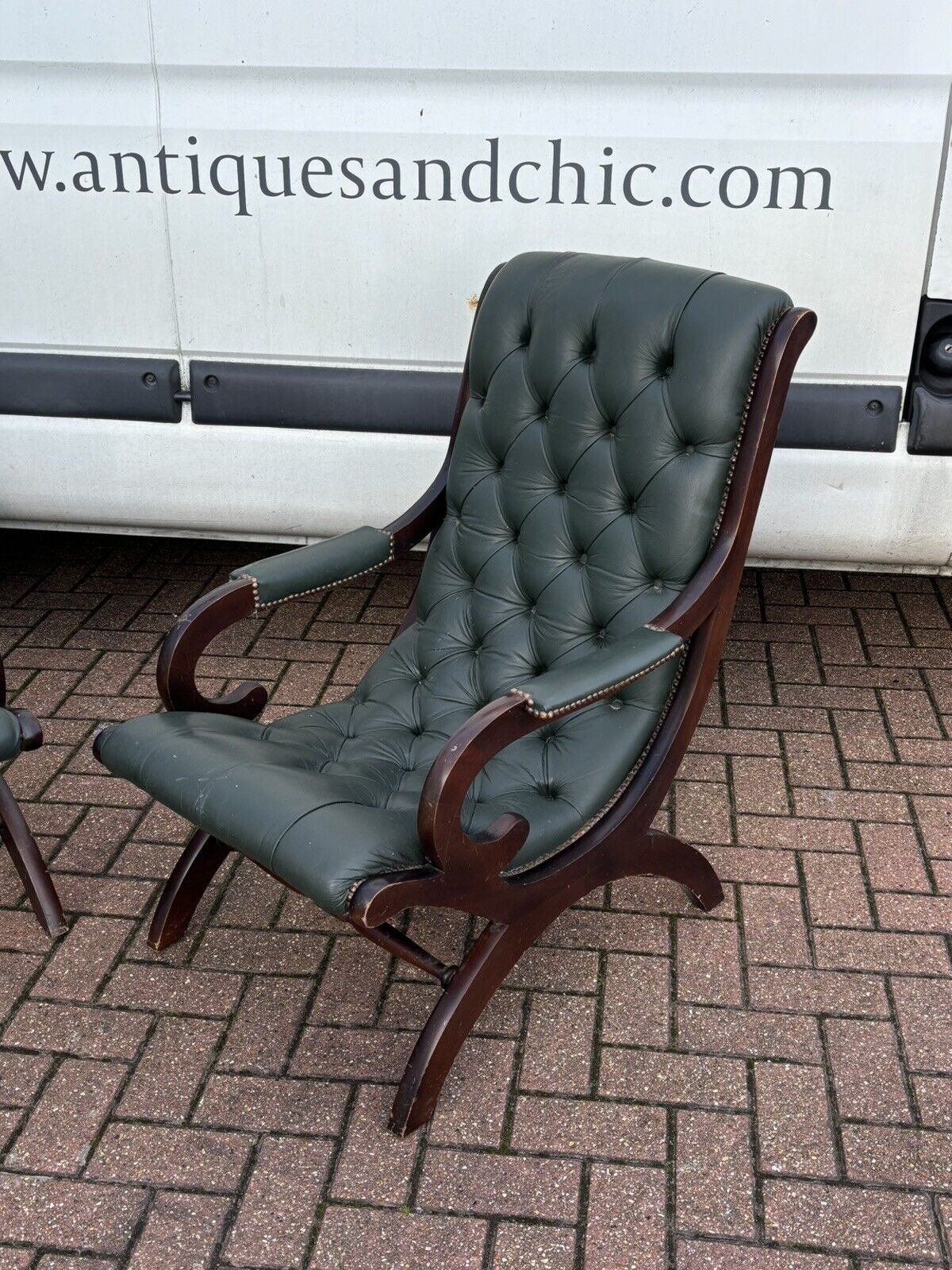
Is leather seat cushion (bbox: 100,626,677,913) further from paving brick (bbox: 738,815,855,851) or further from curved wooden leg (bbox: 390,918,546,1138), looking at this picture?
paving brick (bbox: 738,815,855,851)

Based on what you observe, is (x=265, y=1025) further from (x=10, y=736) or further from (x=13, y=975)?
(x=10, y=736)

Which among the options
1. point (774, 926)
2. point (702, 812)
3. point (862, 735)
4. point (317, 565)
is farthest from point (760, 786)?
point (317, 565)

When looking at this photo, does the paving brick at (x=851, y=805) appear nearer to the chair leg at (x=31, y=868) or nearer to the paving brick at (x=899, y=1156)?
the paving brick at (x=899, y=1156)

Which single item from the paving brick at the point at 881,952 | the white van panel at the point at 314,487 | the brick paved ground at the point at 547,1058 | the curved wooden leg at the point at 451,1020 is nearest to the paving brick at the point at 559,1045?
the brick paved ground at the point at 547,1058

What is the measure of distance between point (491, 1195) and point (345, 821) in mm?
597

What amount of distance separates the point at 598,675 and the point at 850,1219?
875 millimetres

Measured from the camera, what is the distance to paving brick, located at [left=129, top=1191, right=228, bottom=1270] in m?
1.83

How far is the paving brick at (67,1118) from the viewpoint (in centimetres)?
198

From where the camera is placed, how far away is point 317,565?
2.47m

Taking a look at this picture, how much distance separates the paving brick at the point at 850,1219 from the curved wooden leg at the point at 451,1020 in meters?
0.52

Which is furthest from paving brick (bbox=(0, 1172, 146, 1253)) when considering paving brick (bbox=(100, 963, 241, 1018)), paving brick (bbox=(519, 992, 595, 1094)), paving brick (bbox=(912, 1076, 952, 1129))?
paving brick (bbox=(912, 1076, 952, 1129))

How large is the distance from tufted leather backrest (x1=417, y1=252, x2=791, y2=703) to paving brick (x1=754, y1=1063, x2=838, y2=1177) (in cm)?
82

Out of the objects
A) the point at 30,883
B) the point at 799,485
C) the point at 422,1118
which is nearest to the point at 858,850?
the point at 799,485

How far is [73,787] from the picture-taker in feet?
9.66
